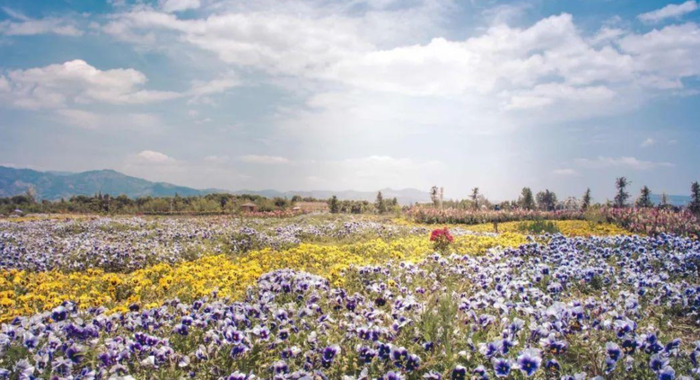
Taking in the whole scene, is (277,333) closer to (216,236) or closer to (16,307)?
(16,307)

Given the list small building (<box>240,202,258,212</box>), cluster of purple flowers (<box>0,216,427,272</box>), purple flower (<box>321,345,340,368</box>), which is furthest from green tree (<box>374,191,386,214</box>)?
purple flower (<box>321,345,340,368</box>)

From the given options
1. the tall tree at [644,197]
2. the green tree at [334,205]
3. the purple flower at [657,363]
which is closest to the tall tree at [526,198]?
the tall tree at [644,197]

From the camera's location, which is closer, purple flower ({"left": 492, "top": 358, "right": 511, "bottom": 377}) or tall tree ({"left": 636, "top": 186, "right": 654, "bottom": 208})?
purple flower ({"left": 492, "top": 358, "right": 511, "bottom": 377})

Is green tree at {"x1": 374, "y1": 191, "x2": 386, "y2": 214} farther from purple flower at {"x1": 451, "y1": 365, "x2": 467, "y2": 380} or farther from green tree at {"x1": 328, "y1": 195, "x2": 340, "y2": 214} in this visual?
purple flower at {"x1": 451, "y1": 365, "x2": 467, "y2": 380}

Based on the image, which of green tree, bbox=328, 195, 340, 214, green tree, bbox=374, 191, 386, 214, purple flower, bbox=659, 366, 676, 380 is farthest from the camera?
green tree, bbox=374, 191, 386, 214

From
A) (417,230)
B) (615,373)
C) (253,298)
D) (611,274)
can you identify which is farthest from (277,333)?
(417,230)

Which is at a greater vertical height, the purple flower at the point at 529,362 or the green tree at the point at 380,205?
the green tree at the point at 380,205

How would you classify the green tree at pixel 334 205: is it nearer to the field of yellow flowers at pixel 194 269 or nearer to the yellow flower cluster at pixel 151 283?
the field of yellow flowers at pixel 194 269

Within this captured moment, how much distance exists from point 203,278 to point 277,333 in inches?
143

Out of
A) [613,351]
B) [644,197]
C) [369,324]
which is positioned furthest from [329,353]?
[644,197]

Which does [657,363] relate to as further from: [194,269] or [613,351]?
[194,269]

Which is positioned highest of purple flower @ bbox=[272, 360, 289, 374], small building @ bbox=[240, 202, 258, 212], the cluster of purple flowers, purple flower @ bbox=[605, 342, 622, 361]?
small building @ bbox=[240, 202, 258, 212]

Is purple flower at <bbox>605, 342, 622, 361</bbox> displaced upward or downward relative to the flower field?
upward

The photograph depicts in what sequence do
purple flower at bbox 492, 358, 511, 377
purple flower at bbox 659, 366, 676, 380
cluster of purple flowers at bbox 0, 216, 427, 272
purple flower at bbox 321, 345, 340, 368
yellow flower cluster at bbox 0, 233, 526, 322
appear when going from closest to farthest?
1. purple flower at bbox 659, 366, 676, 380
2. purple flower at bbox 492, 358, 511, 377
3. purple flower at bbox 321, 345, 340, 368
4. yellow flower cluster at bbox 0, 233, 526, 322
5. cluster of purple flowers at bbox 0, 216, 427, 272
